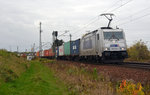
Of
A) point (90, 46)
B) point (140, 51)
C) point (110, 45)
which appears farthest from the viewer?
point (140, 51)

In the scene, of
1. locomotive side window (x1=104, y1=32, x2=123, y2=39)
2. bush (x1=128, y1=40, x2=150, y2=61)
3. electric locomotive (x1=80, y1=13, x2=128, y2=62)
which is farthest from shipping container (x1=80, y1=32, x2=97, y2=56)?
bush (x1=128, y1=40, x2=150, y2=61)

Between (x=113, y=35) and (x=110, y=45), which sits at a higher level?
(x=113, y=35)

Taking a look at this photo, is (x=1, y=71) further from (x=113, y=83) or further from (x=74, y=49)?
(x=74, y=49)

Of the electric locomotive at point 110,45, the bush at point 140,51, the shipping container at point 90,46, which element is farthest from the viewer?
the bush at point 140,51

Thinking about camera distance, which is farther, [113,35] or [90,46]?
[90,46]

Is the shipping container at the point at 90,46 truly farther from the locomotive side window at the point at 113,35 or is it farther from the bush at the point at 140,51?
the bush at the point at 140,51

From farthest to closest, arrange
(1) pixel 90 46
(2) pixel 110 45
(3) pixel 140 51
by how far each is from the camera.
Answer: (3) pixel 140 51
(1) pixel 90 46
(2) pixel 110 45

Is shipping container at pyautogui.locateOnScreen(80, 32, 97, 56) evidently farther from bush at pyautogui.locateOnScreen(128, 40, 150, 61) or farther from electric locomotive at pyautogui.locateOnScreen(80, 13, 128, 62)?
bush at pyautogui.locateOnScreen(128, 40, 150, 61)

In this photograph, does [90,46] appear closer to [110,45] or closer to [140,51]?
[110,45]

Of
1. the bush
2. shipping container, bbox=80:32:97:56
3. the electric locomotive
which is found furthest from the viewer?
the bush

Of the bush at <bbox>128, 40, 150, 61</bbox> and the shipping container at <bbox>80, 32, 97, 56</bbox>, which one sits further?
the bush at <bbox>128, 40, 150, 61</bbox>

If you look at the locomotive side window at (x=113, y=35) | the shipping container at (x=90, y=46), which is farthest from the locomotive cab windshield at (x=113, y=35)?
the shipping container at (x=90, y=46)

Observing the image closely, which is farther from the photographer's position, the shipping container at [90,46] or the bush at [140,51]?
the bush at [140,51]

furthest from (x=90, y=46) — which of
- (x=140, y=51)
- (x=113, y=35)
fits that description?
(x=140, y=51)
